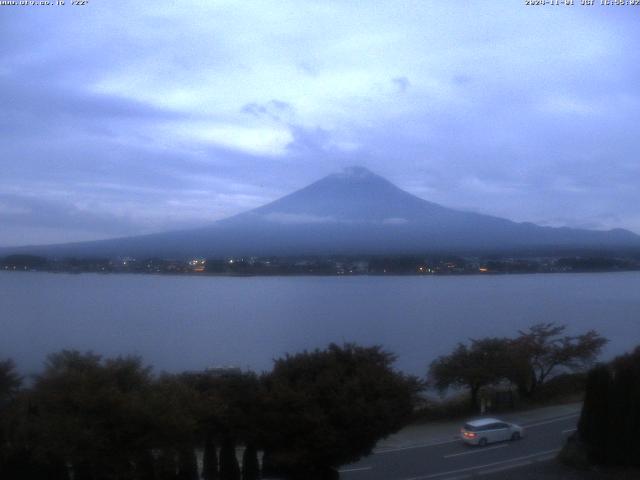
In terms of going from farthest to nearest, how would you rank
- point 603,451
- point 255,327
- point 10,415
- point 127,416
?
point 255,327
point 603,451
point 10,415
point 127,416

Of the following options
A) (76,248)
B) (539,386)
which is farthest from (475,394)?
(76,248)

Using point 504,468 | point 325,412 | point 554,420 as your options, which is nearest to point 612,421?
point 504,468

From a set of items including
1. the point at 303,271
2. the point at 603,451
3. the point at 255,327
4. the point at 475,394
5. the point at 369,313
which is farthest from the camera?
the point at 303,271

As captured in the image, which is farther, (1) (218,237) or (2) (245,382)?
(1) (218,237)

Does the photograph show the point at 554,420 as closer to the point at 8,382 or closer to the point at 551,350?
the point at 551,350

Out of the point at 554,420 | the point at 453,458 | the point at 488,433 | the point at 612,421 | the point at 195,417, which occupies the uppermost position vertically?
the point at 195,417

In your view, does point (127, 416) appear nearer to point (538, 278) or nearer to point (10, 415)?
point (10, 415)
